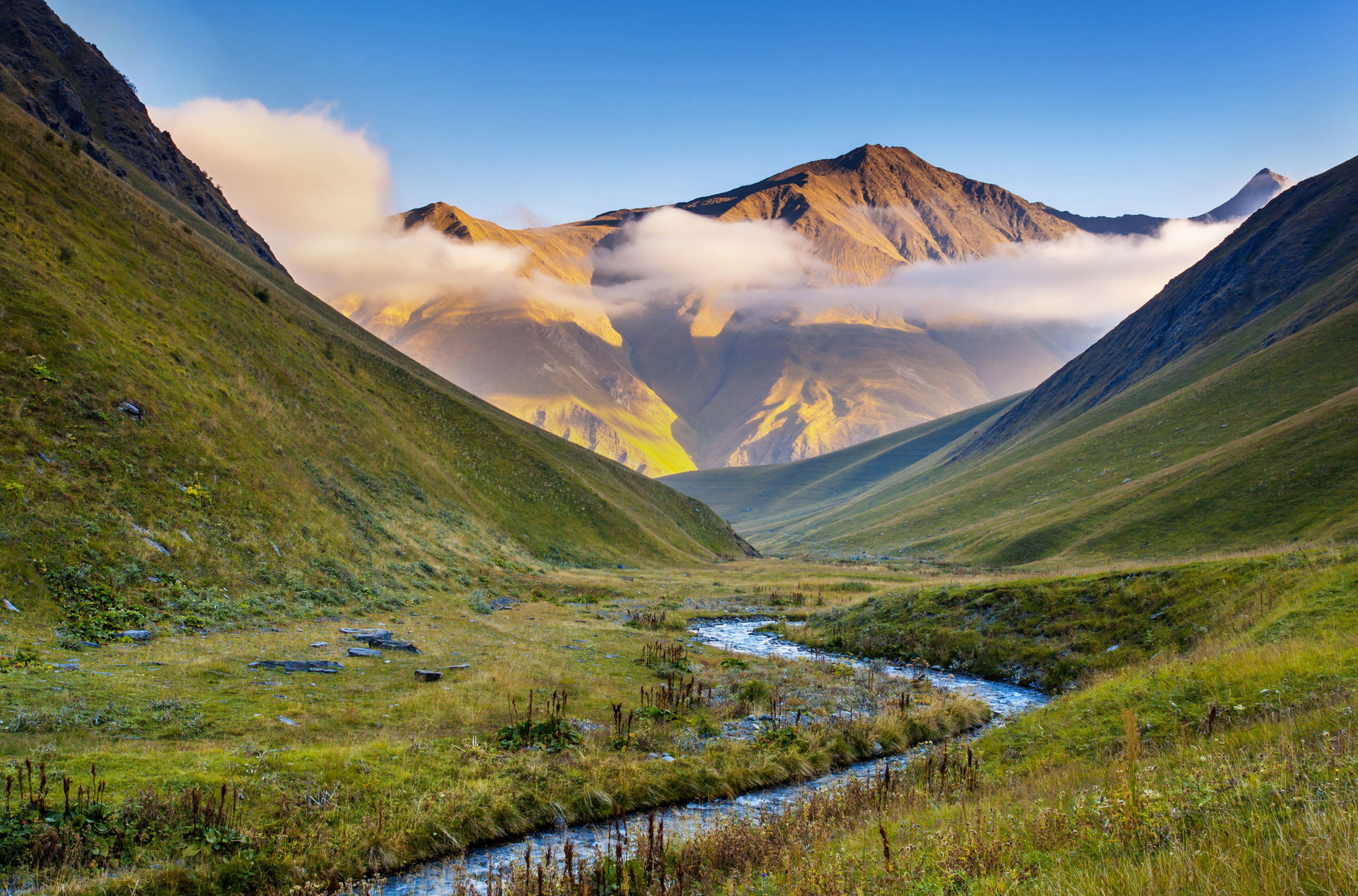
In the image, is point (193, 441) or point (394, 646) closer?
point (394, 646)

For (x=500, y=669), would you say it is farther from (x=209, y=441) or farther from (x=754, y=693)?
(x=209, y=441)

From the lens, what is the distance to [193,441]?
31562 millimetres

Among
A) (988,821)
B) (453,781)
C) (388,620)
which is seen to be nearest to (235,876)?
(453,781)

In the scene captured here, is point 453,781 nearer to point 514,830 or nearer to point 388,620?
point 514,830

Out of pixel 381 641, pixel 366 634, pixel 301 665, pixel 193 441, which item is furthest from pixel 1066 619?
pixel 193 441

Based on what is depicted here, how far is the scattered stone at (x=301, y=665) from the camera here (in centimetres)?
2033

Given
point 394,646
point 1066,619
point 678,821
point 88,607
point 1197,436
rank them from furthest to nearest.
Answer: point 1197,436 < point 1066,619 < point 394,646 < point 88,607 < point 678,821

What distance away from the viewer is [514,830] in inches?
548

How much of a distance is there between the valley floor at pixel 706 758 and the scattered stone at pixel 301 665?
41 cm

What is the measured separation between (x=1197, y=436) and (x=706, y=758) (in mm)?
107201

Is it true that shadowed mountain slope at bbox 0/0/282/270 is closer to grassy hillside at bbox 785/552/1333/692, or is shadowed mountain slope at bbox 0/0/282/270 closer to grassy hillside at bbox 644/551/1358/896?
grassy hillside at bbox 785/552/1333/692

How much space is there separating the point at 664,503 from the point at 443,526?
66.8 metres

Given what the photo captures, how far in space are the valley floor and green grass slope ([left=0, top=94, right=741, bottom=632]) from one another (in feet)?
13.4

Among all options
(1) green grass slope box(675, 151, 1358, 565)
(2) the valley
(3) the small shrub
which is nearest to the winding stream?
(2) the valley
